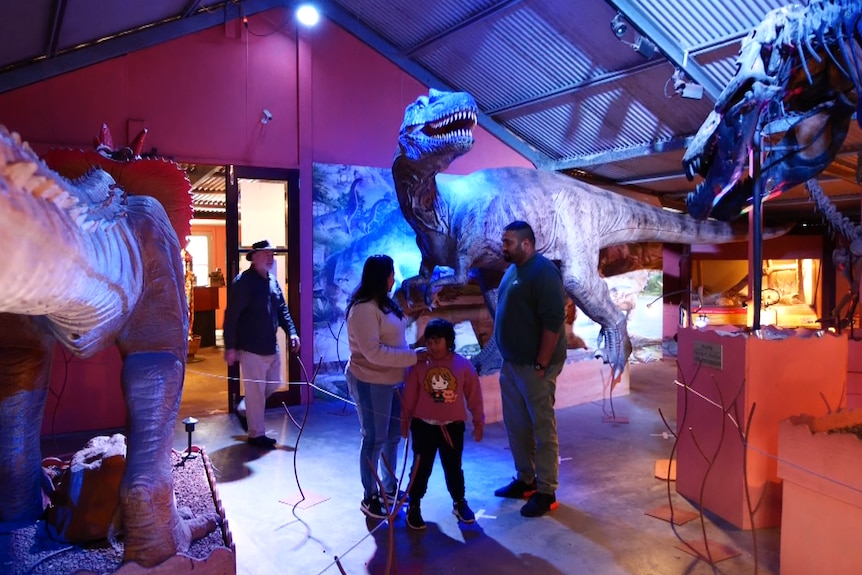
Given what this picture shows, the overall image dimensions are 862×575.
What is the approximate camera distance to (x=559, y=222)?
6.20m

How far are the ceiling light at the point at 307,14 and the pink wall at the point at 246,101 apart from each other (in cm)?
12

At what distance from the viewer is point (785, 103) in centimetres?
416

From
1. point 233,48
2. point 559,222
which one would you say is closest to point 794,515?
point 559,222

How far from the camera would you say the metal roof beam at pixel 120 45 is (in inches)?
191

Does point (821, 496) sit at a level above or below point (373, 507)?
above

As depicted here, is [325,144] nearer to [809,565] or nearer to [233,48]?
[233,48]

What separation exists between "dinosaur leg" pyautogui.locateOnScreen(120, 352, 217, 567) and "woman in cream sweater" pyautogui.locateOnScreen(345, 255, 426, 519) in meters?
1.22

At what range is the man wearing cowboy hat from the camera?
468 centimetres

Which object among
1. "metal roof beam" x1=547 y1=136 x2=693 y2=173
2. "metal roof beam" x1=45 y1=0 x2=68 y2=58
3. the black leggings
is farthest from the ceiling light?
the black leggings

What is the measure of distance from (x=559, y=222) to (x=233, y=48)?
3685mm

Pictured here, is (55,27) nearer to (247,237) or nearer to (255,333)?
(255,333)

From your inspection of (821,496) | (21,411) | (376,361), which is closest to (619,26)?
(376,361)

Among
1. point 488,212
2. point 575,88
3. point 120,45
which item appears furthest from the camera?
point 575,88

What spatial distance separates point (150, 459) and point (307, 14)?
5303 mm
